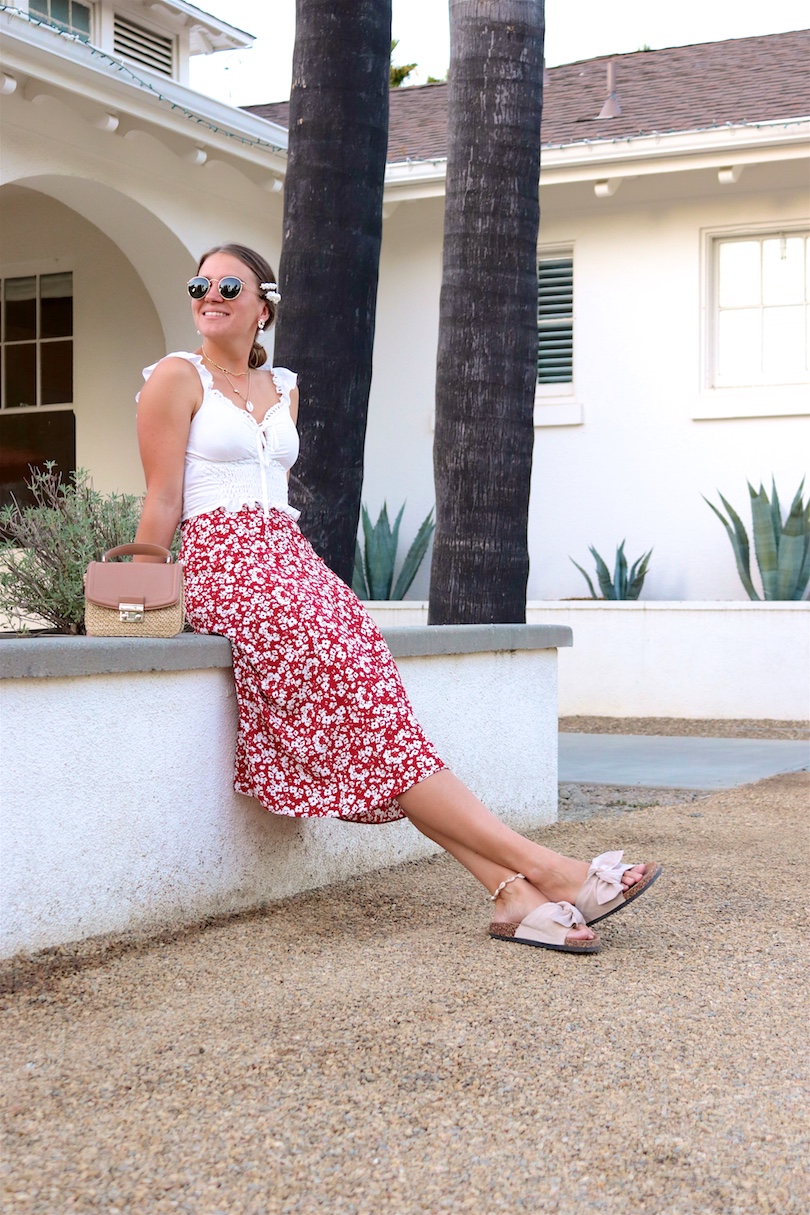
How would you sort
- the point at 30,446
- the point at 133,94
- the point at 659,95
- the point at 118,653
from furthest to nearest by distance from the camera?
the point at 30,446 < the point at 659,95 < the point at 133,94 < the point at 118,653

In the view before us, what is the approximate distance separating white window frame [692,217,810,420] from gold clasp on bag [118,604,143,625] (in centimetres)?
767

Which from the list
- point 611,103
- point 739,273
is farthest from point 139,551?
point 611,103

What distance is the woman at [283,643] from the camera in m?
3.49

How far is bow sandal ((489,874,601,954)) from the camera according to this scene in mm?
3408

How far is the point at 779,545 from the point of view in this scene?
9.76m

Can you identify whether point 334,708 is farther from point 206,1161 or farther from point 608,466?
point 608,466

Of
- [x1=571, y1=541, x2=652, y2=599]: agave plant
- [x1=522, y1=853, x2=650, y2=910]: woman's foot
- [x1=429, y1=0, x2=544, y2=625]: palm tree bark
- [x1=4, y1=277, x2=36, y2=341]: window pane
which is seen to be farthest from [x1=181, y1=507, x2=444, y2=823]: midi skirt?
[x1=4, y1=277, x2=36, y2=341]: window pane

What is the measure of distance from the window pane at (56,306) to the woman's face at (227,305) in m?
8.32

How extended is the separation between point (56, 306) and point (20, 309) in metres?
0.39

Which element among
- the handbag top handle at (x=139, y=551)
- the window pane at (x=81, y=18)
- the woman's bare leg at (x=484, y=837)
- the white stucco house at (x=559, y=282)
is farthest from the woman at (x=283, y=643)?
the window pane at (x=81, y=18)

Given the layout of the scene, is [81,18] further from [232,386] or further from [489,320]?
[232,386]

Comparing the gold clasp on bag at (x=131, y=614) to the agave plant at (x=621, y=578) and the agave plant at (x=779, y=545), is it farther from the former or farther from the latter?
the agave plant at (x=621, y=578)

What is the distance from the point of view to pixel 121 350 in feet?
38.0

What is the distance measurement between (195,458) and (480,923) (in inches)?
57.2
